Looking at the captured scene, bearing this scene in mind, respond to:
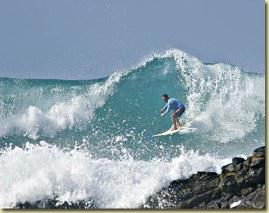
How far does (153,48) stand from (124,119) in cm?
68

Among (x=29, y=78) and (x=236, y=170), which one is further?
(x=29, y=78)

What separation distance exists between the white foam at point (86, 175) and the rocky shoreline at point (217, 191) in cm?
6

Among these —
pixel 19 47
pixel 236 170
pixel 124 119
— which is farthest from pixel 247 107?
pixel 19 47

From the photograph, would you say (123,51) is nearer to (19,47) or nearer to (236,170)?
(19,47)

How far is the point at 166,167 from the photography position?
6672mm

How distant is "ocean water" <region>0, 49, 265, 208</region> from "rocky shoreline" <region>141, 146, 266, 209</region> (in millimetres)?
84

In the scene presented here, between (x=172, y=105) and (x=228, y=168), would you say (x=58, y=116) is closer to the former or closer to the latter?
(x=172, y=105)

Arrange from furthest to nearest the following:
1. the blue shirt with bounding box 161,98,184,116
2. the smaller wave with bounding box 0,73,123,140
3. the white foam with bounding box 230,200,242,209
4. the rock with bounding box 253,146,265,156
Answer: the smaller wave with bounding box 0,73,123,140 → the blue shirt with bounding box 161,98,184,116 → the rock with bounding box 253,146,265,156 → the white foam with bounding box 230,200,242,209

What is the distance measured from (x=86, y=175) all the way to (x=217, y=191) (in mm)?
1117

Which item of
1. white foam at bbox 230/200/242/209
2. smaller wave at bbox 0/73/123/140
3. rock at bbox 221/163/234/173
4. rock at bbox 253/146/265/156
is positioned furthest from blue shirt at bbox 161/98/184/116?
white foam at bbox 230/200/242/209

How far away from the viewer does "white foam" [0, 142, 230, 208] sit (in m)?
6.61

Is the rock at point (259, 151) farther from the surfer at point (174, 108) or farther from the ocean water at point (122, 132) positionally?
the surfer at point (174, 108)

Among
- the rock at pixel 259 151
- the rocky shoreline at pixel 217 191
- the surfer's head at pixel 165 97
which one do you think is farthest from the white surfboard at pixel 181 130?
the rock at pixel 259 151

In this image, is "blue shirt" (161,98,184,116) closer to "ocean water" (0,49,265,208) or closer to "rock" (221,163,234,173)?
"ocean water" (0,49,265,208)
